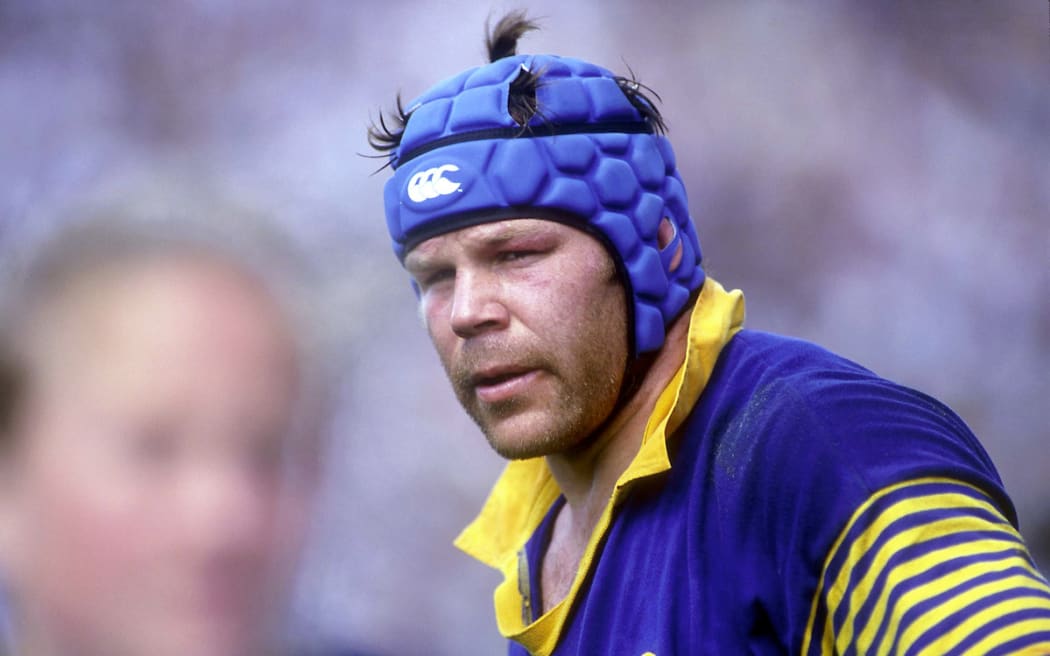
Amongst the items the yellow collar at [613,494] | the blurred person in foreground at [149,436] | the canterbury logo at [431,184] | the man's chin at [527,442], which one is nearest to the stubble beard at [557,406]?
the man's chin at [527,442]

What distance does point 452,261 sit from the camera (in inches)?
76.9

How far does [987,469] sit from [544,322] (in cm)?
75

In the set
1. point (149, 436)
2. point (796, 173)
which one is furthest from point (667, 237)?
point (796, 173)

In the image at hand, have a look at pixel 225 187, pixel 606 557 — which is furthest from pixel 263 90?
pixel 225 187

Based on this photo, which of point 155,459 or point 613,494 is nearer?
point 155,459

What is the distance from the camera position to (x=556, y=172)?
1914 mm

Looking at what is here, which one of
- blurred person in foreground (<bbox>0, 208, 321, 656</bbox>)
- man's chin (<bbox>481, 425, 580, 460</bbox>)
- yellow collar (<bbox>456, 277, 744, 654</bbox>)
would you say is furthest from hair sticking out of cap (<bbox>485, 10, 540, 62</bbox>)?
blurred person in foreground (<bbox>0, 208, 321, 656</bbox>)

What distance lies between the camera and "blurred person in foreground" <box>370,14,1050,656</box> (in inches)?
53.2

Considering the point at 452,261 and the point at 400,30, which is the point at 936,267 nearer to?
the point at 400,30

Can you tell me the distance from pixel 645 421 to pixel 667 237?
1.20ft

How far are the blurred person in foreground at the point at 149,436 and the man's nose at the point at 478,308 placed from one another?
1.40 metres

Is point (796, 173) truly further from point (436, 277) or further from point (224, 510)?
point (224, 510)

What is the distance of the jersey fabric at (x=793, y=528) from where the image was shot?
128cm

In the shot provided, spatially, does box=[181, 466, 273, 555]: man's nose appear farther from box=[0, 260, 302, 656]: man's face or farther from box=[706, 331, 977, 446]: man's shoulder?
box=[706, 331, 977, 446]: man's shoulder
